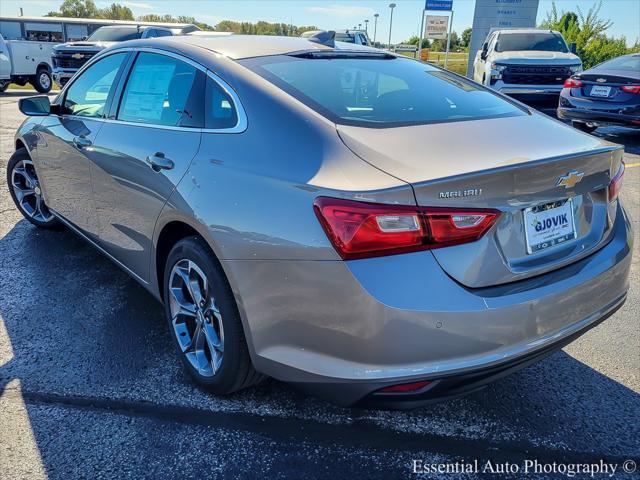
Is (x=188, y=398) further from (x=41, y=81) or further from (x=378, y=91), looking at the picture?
(x=41, y=81)

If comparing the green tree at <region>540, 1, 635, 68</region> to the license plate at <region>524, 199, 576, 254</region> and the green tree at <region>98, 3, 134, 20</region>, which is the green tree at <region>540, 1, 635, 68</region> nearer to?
the license plate at <region>524, 199, 576, 254</region>

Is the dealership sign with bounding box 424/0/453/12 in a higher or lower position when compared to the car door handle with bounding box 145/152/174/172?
higher

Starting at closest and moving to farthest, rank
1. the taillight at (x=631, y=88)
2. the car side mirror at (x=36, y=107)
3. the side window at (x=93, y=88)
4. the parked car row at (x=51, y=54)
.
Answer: the side window at (x=93, y=88)
the car side mirror at (x=36, y=107)
the taillight at (x=631, y=88)
the parked car row at (x=51, y=54)

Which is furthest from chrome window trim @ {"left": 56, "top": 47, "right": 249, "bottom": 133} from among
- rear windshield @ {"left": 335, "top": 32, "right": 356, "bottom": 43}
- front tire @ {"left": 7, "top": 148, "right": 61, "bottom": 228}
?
rear windshield @ {"left": 335, "top": 32, "right": 356, "bottom": 43}

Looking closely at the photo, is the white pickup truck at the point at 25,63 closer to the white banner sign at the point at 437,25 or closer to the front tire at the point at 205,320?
the white banner sign at the point at 437,25

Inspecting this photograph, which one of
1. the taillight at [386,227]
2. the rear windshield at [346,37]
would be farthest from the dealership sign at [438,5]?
the taillight at [386,227]

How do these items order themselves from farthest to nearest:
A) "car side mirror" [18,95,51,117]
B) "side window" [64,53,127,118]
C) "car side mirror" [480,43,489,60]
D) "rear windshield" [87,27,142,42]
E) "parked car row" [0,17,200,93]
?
1. "rear windshield" [87,27,142,42]
2. "parked car row" [0,17,200,93]
3. "car side mirror" [480,43,489,60]
4. "car side mirror" [18,95,51,117]
5. "side window" [64,53,127,118]

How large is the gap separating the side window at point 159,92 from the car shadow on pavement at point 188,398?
4.13 feet

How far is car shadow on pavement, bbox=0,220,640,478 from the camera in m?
2.36

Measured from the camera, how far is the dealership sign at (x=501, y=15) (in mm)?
22516

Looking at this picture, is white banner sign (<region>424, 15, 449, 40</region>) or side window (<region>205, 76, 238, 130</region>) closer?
side window (<region>205, 76, 238, 130</region>)

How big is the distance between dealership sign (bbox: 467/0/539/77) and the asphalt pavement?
70.8 feet

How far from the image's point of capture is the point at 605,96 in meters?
8.66

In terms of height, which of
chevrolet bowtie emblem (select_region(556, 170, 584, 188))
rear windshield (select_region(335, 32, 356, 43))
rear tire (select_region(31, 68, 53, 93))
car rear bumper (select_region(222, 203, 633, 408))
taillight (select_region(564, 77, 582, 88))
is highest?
rear windshield (select_region(335, 32, 356, 43))
